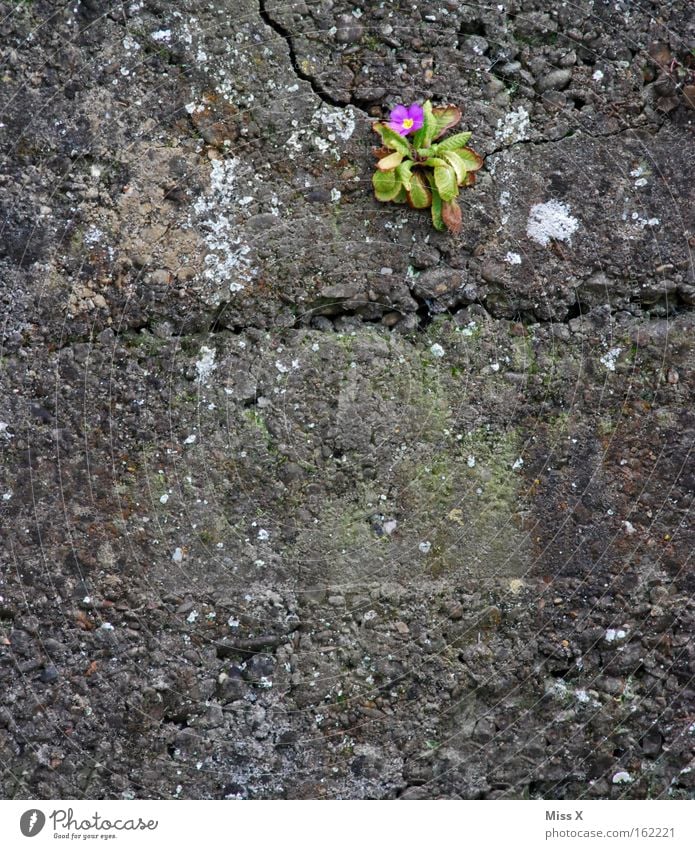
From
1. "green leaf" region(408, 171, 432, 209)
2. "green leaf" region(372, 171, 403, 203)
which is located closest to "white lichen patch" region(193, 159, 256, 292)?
"green leaf" region(372, 171, 403, 203)

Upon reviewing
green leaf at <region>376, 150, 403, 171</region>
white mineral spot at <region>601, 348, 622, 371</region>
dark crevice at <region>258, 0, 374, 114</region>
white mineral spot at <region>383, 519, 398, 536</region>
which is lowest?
white mineral spot at <region>383, 519, 398, 536</region>

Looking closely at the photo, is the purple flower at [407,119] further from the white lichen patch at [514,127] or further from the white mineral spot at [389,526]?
the white mineral spot at [389,526]

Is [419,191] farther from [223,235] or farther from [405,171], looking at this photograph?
[223,235]

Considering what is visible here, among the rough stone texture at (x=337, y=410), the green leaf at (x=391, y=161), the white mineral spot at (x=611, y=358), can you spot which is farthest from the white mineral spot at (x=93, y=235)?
the white mineral spot at (x=611, y=358)

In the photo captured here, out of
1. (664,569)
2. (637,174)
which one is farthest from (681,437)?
(637,174)

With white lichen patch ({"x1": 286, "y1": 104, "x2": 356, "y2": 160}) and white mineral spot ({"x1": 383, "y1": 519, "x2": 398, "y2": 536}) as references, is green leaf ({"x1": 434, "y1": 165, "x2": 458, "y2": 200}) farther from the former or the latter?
white mineral spot ({"x1": 383, "y1": 519, "x2": 398, "y2": 536})

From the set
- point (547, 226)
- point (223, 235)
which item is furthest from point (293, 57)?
point (547, 226)

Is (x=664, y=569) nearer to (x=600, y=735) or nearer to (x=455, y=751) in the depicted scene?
(x=600, y=735)
